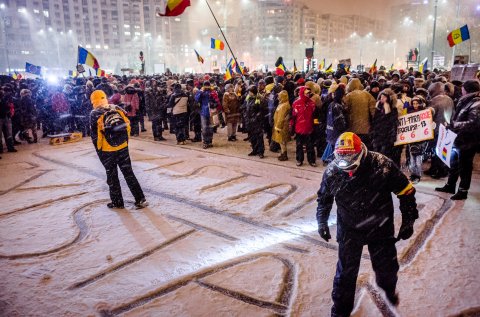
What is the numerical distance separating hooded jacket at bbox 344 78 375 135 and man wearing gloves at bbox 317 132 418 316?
14.4 feet

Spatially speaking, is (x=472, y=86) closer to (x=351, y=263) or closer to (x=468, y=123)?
(x=468, y=123)

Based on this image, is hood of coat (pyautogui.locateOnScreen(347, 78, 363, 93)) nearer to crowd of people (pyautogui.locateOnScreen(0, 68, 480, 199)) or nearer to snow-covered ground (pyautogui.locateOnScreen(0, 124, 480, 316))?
crowd of people (pyautogui.locateOnScreen(0, 68, 480, 199))

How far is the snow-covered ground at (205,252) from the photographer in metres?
3.70

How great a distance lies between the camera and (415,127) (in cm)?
684

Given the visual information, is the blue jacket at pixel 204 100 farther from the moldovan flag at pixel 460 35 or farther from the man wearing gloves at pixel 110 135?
the moldovan flag at pixel 460 35

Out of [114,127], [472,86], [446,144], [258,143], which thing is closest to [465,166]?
[446,144]

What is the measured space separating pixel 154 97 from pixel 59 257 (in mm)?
8625

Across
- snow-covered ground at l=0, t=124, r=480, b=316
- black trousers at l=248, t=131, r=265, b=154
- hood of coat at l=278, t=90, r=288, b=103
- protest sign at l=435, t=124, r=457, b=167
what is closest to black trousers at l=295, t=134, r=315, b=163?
snow-covered ground at l=0, t=124, r=480, b=316

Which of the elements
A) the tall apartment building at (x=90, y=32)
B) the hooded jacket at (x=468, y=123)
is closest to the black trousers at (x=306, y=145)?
the hooded jacket at (x=468, y=123)

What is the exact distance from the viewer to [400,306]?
11.7 feet

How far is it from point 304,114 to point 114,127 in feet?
14.3

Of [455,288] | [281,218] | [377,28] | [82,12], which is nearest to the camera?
[455,288]

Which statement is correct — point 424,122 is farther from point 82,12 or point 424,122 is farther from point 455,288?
point 82,12

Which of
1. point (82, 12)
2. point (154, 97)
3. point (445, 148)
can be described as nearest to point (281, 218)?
point (445, 148)
